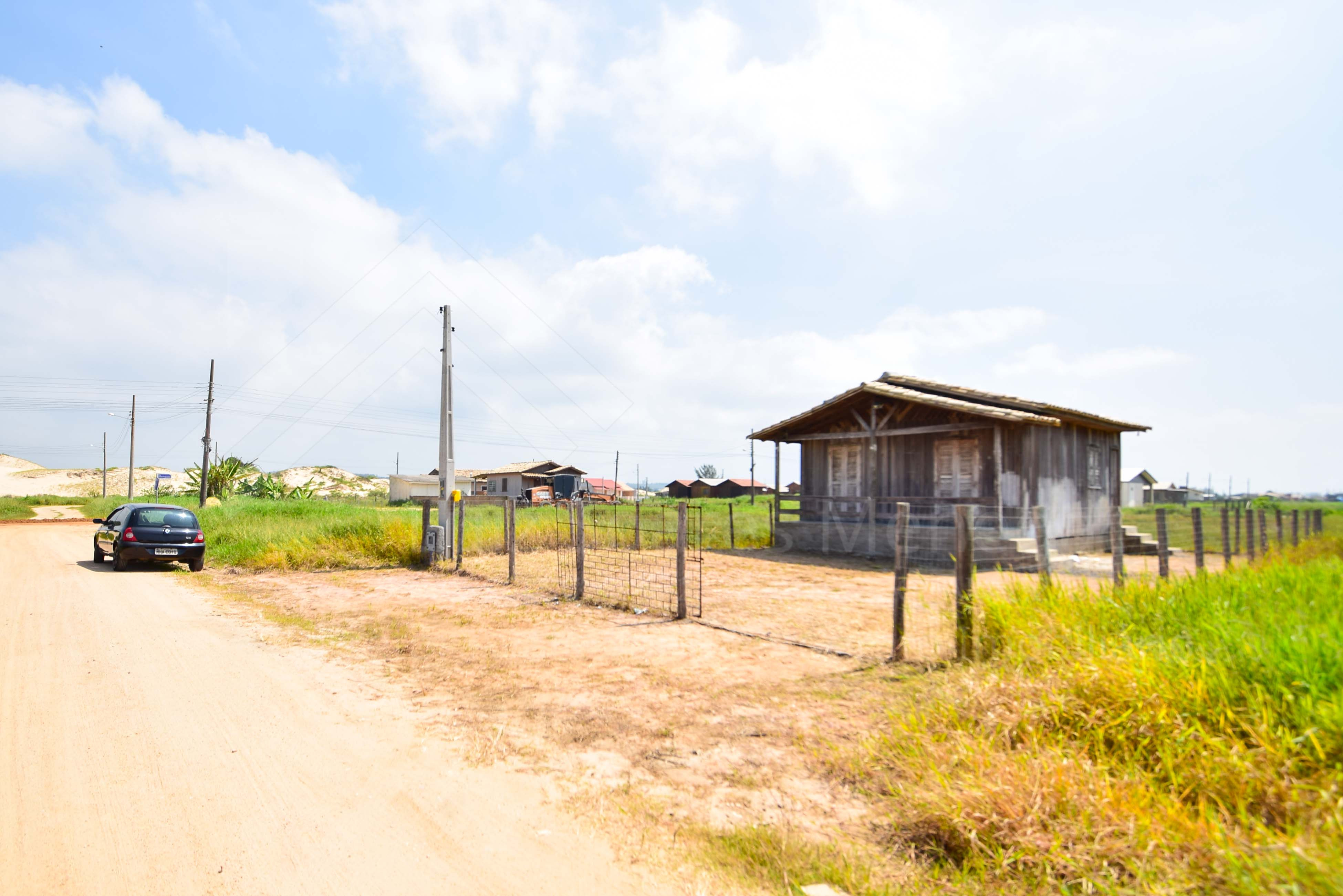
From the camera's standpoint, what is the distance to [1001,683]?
14.0ft

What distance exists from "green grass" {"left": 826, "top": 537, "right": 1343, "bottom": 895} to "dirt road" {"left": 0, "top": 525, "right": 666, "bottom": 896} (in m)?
1.50

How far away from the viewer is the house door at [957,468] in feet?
53.6

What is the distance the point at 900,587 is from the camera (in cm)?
636

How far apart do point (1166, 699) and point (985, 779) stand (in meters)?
1.00

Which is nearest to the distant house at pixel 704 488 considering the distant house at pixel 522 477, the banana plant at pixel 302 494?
the distant house at pixel 522 477

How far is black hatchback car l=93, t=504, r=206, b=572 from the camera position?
45.3 ft

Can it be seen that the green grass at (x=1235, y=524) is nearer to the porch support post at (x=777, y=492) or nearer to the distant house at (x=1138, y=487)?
the porch support post at (x=777, y=492)

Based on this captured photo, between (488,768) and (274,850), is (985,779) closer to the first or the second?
(488,768)

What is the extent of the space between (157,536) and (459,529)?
6025 millimetres

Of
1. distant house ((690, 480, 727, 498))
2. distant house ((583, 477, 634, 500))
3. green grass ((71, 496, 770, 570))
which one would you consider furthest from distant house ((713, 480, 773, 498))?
green grass ((71, 496, 770, 570))

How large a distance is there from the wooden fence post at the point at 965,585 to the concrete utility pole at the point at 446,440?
10.8 metres

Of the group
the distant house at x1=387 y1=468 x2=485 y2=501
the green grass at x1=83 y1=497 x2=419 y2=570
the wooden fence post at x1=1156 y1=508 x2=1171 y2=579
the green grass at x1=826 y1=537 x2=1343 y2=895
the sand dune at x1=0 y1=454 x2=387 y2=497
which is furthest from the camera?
the sand dune at x1=0 y1=454 x2=387 y2=497

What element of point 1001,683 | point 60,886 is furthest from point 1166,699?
point 60,886

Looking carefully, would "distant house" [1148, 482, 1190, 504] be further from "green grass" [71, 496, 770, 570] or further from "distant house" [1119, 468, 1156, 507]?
"green grass" [71, 496, 770, 570]
